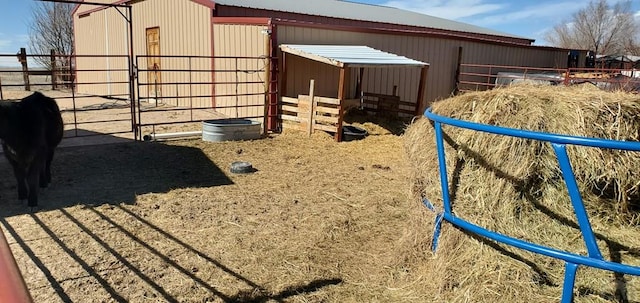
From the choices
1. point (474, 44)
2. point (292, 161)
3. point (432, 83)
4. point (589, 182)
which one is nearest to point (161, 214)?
point (292, 161)

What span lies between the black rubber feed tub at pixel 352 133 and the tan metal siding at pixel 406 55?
164 centimetres

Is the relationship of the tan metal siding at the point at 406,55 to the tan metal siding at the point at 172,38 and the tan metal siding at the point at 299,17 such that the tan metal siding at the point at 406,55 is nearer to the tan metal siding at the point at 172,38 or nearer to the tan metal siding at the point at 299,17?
the tan metal siding at the point at 299,17

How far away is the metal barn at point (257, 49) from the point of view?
1013cm

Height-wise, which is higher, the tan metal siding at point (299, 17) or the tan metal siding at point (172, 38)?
the tan metal siding at point (299, 17)

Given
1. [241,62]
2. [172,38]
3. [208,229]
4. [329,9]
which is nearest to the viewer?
[208,229]

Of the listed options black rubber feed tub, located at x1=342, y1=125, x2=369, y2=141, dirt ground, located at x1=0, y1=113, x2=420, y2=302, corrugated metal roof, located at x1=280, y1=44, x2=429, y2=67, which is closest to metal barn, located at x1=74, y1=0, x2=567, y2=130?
corrugated metal roof, located at x1=280, y1=44, x2=429, y2=67

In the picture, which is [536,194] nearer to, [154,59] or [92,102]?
[154,59]

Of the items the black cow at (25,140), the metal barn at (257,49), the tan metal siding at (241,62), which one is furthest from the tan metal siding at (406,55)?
the black cow at (25,140)

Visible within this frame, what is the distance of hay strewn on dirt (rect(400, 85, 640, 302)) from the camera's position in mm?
2461

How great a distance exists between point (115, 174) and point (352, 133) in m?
4.57

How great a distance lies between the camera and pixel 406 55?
43.5 ft

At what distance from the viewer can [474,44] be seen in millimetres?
15547

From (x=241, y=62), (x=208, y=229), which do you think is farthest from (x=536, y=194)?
(x=241, y=62)

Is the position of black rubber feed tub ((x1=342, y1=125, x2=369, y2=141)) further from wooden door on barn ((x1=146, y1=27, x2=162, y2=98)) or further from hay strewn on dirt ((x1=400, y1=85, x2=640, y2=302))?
wooden door on barn ((x1=146, y1=27, x2=162, y2=98))
